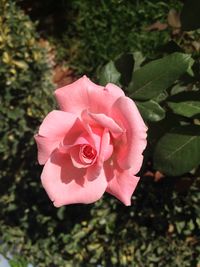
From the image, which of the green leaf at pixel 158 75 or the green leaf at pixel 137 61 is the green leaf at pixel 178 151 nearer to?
the green leaf at pixel 158 75

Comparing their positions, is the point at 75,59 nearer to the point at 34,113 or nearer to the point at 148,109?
the point at 34,113

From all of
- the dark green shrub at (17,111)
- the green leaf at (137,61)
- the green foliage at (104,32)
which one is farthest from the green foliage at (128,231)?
the green foliage at (104,32)

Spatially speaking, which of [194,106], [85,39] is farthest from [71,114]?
[85,39]

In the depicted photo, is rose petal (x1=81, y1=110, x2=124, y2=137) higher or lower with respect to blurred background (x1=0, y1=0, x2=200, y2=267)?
higher

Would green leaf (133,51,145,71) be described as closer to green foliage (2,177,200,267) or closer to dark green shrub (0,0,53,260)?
green foliage (2,177,200,267)

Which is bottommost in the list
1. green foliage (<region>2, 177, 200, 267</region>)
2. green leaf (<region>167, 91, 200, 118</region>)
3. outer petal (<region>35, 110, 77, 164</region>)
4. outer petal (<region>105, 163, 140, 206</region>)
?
green foliage (<region>2, 177, 200, 267</region>)

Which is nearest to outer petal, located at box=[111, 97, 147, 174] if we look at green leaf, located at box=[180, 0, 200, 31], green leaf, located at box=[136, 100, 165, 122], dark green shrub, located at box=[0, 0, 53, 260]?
green leaf, located at box=[136, 100, 165, 122]
